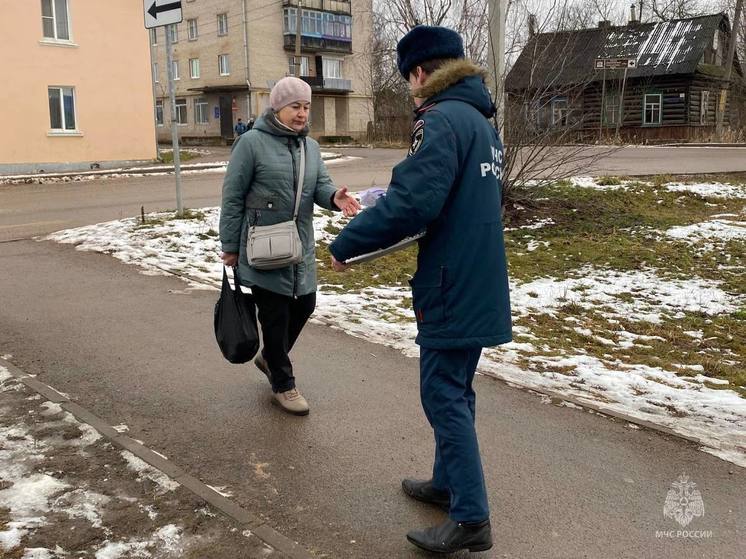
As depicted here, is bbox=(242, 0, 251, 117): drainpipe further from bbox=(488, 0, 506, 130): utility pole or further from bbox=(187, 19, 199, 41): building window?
bbox=(488, 0, 506, 130): utility pole

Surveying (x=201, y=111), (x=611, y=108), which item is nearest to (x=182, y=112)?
(x=201, y=111)

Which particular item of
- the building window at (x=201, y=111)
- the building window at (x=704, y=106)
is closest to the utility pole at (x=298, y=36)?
the building window at (x=201, y=111)

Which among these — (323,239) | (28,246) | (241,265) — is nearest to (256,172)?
(241,265)

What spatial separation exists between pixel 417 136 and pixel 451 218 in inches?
13.4

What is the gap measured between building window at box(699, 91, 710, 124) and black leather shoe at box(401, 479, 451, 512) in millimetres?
46112

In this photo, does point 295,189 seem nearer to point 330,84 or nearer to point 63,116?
point 63,116

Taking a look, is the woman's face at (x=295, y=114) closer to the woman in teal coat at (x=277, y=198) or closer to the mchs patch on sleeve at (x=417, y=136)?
the woman in teal coat at (x=277, y=198)

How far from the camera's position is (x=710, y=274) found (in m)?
8.61

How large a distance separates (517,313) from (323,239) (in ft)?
12.7

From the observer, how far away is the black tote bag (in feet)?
14.4

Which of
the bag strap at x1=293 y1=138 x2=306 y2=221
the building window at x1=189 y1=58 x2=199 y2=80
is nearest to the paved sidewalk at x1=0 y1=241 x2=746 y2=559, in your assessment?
the bag strap at x1=293 y1=138 x2=306 y2=221

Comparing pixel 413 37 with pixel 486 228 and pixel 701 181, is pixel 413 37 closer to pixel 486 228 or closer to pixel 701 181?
pixel 486 228

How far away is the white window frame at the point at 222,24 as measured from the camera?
54.0m

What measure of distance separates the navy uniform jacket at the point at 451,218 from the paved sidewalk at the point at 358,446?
939mm
